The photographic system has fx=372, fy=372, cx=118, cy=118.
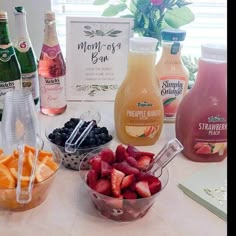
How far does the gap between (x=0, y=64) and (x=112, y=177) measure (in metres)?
0.50

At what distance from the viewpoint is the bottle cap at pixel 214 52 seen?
71cm

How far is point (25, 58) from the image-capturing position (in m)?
1.00

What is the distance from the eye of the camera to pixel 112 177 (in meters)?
0.58

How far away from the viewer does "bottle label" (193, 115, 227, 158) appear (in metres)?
0.74

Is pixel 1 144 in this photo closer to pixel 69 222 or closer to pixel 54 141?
pixel 54 141

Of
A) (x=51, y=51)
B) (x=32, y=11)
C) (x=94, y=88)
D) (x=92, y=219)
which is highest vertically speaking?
(x=32, y=11)

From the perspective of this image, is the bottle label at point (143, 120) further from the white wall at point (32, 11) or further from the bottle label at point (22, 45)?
the white wall at point (32, 11)

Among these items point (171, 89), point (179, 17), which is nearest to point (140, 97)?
point (171, 89)

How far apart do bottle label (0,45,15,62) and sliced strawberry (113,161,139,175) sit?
468 millimetres

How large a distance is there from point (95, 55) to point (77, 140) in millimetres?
376

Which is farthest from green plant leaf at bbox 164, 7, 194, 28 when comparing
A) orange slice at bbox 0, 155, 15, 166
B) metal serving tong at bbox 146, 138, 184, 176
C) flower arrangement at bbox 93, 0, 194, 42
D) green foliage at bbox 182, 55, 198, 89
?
orange slice at bbox 0, 155, 15, 166

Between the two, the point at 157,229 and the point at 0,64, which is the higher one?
the point at 0,64

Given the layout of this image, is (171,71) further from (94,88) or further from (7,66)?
(7,66)

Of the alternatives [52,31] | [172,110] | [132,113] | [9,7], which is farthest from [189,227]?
[9,7]
